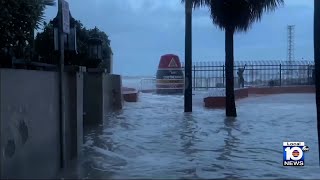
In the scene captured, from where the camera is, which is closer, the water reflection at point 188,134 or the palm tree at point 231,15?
the water reflection at point 188,134

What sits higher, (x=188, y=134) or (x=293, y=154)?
(x=293, y=154)

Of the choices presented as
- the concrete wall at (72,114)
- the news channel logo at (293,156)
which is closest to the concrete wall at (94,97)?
the concrete wall at (72,114)

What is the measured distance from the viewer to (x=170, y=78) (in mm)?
35469

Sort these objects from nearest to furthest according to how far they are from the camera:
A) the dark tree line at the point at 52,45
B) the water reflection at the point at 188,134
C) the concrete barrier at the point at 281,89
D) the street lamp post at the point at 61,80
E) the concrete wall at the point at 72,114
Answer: the street lamp post at the point at 61,80, the concrete wall at the point at 72,114, the water reflection at the point at 188,134, the dark tree line at the point at 52,45, the concrete barrier at the point at 281,89

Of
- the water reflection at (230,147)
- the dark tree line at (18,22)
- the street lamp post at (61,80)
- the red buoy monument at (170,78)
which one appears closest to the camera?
the street lamp post at (61,80)

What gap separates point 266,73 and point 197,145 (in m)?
23.9

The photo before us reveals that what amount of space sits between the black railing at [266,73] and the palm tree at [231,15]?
16.3 metres

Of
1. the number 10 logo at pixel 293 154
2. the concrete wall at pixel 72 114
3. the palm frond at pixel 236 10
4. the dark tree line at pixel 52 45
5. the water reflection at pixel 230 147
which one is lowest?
the water reflection at pixel 230 147

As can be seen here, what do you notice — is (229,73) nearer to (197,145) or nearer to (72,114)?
(197,145)

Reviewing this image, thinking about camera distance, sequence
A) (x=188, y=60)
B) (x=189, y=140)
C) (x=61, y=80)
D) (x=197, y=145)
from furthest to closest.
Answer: (x=188, y=60)
(x=189, y=140)
(x=197, y=145)
(x=61, y=80)

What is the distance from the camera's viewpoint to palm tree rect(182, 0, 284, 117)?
16781mm

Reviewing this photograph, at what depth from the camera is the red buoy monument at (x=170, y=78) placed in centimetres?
3519

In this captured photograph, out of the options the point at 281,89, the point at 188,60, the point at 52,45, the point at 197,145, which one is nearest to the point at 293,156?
the point at 197,145

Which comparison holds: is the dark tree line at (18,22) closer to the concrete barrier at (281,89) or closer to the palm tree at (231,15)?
the palm tree at (231,15)
